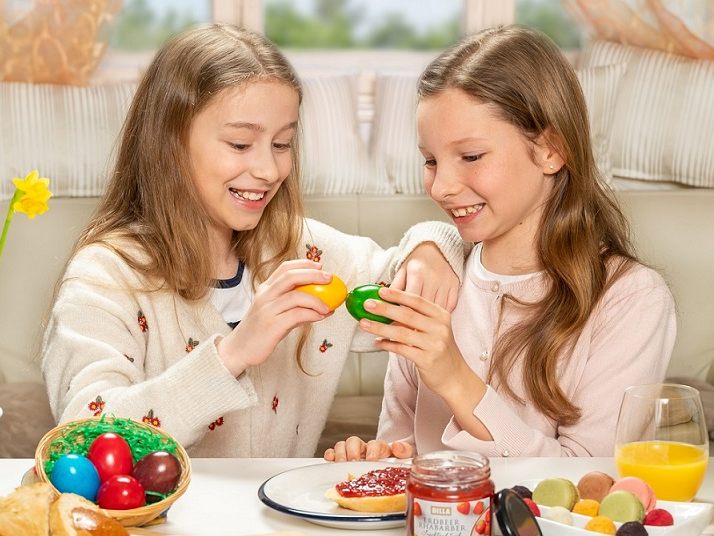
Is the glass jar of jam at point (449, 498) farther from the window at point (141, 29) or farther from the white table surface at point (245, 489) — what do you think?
the window at point (141, 29)

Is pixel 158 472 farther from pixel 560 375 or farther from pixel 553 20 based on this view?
pixel 553 20

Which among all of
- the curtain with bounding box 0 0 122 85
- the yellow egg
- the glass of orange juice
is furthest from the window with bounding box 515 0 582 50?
the glass of orange juice

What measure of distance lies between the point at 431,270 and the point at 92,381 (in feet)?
1.95

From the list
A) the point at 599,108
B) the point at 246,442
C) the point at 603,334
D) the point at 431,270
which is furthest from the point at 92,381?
the point at 599,108

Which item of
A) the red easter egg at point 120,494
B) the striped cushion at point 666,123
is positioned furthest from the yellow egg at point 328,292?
the striped cushion at point 666,123

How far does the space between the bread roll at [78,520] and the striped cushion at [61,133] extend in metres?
2.07

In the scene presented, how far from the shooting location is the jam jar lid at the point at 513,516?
96 centimetres

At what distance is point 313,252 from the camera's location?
2.15m

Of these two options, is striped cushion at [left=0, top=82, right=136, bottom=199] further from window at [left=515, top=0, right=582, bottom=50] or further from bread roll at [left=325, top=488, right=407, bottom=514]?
bread roll at [left=325, top=488, right=407, bottom=514]

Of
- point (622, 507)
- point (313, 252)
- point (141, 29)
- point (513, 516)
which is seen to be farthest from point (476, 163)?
point (141, 29)

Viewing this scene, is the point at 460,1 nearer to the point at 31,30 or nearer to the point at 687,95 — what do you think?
the point at 687,95

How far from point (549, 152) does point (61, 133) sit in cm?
167

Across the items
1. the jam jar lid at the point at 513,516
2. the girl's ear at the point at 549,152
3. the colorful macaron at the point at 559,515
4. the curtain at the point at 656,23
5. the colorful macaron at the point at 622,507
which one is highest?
the curtain at the point at 656,23

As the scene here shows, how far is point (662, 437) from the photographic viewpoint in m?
1.24
